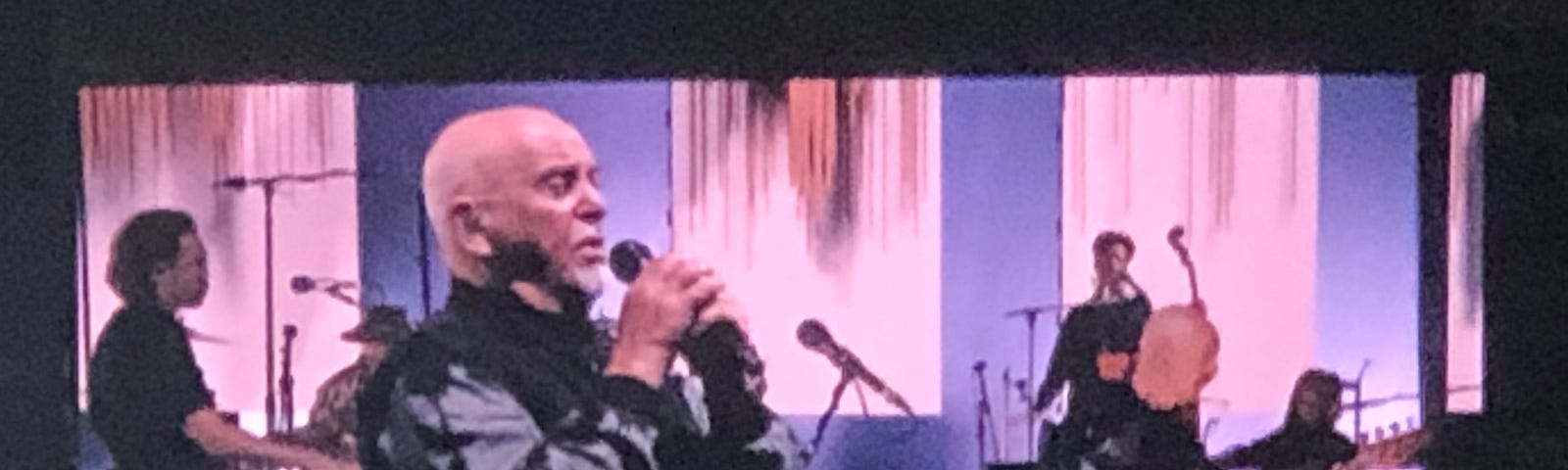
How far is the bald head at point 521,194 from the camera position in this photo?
5.54ft

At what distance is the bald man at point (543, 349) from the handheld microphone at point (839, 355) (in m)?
0.06

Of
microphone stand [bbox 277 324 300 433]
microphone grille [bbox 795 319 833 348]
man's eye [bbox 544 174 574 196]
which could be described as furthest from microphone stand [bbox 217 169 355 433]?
microphone grille [bbox 795 319 833 348]

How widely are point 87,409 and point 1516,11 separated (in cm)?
138

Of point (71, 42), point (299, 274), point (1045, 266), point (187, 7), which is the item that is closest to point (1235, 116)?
point (1045, 266)

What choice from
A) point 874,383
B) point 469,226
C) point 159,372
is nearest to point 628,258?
point 469,226

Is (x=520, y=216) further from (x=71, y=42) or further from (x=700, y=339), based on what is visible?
(x=71, y=42)

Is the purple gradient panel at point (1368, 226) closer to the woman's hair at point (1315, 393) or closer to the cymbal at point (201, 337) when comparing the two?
the woman's hair at point (1315, 393)

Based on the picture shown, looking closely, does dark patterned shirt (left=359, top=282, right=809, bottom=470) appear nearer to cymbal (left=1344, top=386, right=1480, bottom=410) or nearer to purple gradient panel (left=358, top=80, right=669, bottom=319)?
purple gradient panel (left=358, top=80, right=669, bottom=319)

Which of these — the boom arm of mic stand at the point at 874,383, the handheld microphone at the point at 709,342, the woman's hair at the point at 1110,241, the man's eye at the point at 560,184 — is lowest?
the boom arm of mic stand at the point at 874,383

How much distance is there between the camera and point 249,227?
1.71 meters

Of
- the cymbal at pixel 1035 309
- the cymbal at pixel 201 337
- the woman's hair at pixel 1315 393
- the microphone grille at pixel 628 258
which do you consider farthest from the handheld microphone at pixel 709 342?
the woman's hair at pixel 1315 393

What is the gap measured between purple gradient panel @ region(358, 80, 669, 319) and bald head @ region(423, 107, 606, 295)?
1 centimetres

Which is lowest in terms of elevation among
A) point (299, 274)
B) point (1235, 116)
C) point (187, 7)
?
point (299, 274)

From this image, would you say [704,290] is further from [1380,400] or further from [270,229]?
[1380,400]
